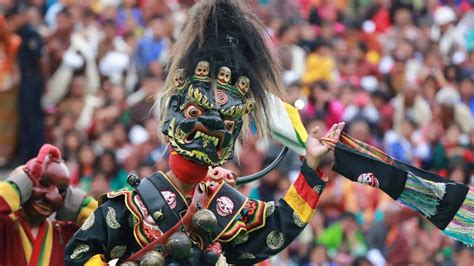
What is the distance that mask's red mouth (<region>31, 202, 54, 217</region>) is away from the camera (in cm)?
930

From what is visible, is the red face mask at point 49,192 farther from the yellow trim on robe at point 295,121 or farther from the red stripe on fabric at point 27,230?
the yellow trim on robe at point 295,121

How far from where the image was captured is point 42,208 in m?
9.32

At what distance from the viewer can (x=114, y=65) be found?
693 inches

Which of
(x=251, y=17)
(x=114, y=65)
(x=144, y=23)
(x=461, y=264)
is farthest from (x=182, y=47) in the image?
(x=144, y=23)

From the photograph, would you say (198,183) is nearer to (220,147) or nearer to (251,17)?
(220,147)

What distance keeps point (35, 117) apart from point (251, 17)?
7945 mm

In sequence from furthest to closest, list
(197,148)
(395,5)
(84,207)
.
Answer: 1. (395,5)
2. (84,207)
3. (197,148)

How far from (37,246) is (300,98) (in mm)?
7320

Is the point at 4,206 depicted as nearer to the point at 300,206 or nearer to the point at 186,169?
the point at 186,169

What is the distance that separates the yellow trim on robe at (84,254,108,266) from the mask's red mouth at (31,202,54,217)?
3.70ft

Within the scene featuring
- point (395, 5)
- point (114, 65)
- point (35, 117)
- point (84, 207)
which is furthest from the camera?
point (395, 5)

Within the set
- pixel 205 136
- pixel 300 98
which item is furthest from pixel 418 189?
pixel 300 98

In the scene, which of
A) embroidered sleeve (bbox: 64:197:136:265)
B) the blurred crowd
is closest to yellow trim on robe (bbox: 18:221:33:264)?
embroidered sleeve (bbox: 64:197:136:265)

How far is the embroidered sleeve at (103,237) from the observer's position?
8.25 meters
